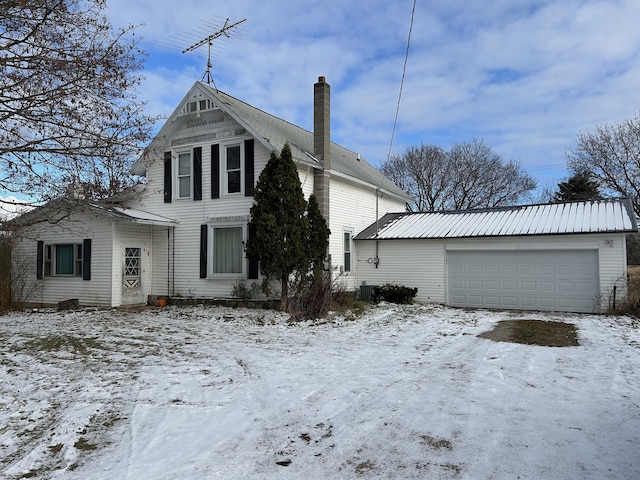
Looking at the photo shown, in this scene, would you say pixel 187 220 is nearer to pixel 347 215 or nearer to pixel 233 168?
pixel 233 168

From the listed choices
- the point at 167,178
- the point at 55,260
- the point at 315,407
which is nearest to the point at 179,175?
the point at 167,178

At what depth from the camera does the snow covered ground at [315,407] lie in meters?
3.87

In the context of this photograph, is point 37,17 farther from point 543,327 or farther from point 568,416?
point 543,327

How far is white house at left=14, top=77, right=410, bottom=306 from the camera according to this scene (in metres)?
15.2

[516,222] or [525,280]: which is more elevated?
[516,222]

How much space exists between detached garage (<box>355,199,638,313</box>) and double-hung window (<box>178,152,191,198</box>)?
6752mm

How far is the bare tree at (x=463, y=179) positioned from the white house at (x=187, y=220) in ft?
69.1

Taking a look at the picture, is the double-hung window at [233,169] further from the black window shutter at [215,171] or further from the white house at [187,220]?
the black window shutter at [215,171]

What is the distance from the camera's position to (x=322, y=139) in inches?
627

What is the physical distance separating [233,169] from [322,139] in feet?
10.6

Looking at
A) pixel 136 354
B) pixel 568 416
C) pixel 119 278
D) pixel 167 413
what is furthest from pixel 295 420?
pixel 119 278

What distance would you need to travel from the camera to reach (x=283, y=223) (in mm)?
13320

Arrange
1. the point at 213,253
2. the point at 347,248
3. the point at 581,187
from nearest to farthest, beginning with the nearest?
the point at 213,253 < the point at 347,248 < the point at 581,187

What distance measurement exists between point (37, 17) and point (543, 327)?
41.5 feet
